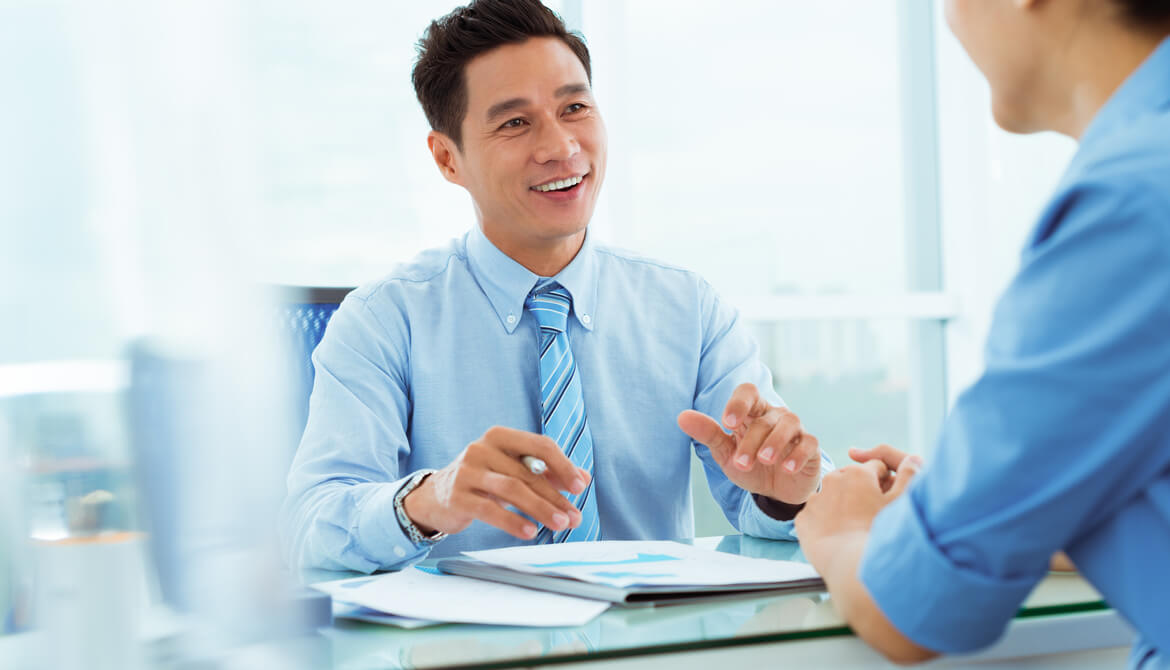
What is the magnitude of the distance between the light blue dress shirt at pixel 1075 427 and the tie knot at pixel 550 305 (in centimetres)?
105

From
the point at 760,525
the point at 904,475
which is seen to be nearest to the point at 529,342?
the point at 760,525

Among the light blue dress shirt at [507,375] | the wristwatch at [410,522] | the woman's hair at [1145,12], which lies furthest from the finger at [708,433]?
the woman's hair at [1145,12]

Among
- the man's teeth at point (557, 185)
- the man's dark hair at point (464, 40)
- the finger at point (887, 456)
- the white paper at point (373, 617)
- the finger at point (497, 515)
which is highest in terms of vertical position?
the man's dark hair at point (464, 40)

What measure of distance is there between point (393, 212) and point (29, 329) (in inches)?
101

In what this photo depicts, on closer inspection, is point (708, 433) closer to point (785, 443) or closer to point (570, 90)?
point (785, 443)

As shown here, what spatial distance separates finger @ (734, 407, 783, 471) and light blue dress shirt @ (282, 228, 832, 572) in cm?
23

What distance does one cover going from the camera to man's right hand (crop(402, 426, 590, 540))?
3.66ft

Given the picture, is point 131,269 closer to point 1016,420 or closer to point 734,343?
point 1016,420

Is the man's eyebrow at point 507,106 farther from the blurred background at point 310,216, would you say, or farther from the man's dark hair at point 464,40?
the blurred background at point 310,216

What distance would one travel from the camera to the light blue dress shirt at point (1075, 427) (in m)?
0.64

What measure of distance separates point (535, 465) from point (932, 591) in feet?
1.68

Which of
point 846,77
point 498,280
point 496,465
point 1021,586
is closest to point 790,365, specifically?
point 846,77

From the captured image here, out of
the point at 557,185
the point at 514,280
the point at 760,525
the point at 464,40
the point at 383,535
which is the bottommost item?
the point at 760,525

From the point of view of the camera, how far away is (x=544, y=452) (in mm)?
1126
